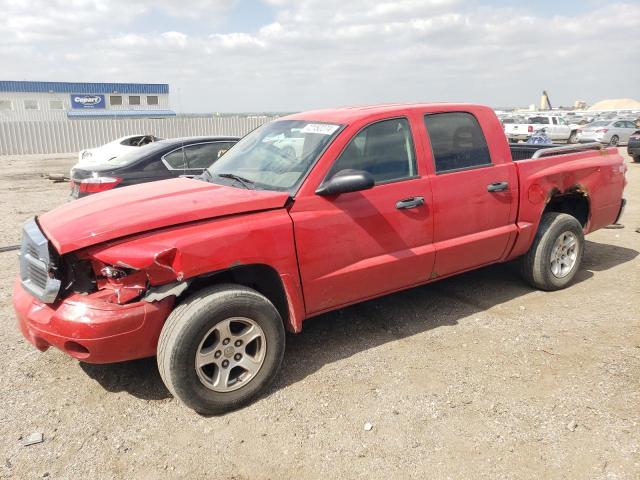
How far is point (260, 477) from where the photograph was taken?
2715 mm

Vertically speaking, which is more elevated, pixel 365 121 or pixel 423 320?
pixel 365 121

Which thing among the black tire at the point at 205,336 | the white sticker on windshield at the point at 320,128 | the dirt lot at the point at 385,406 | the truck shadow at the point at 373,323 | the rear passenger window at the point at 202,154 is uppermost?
the white sticker on windshield at the point at 320,128

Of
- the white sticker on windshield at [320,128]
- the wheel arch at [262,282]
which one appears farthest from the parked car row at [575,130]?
the wheel arch at [262,282]

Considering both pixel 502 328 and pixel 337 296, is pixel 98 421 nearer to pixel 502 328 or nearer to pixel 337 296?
pixel 337 296

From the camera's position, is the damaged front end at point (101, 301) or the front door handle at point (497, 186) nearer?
the damaged front end at point (101, 301)

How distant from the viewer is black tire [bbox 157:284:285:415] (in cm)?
303

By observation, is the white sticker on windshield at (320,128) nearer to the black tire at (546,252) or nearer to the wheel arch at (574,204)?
the black tire at (546,252)

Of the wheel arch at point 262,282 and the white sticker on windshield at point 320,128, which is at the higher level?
the white sticker on windshield at point 320,128

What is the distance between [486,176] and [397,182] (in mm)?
985

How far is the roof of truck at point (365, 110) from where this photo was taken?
396 centimetres

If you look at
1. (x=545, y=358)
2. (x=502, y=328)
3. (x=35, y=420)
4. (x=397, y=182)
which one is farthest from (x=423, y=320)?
(x=35, y=420)

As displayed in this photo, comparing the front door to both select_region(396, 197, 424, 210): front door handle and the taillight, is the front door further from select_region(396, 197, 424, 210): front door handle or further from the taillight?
the taillight

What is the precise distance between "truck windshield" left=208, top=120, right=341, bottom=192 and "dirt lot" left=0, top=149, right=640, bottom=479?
1.37 metres

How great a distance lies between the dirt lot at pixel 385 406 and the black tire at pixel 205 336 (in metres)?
0.13
